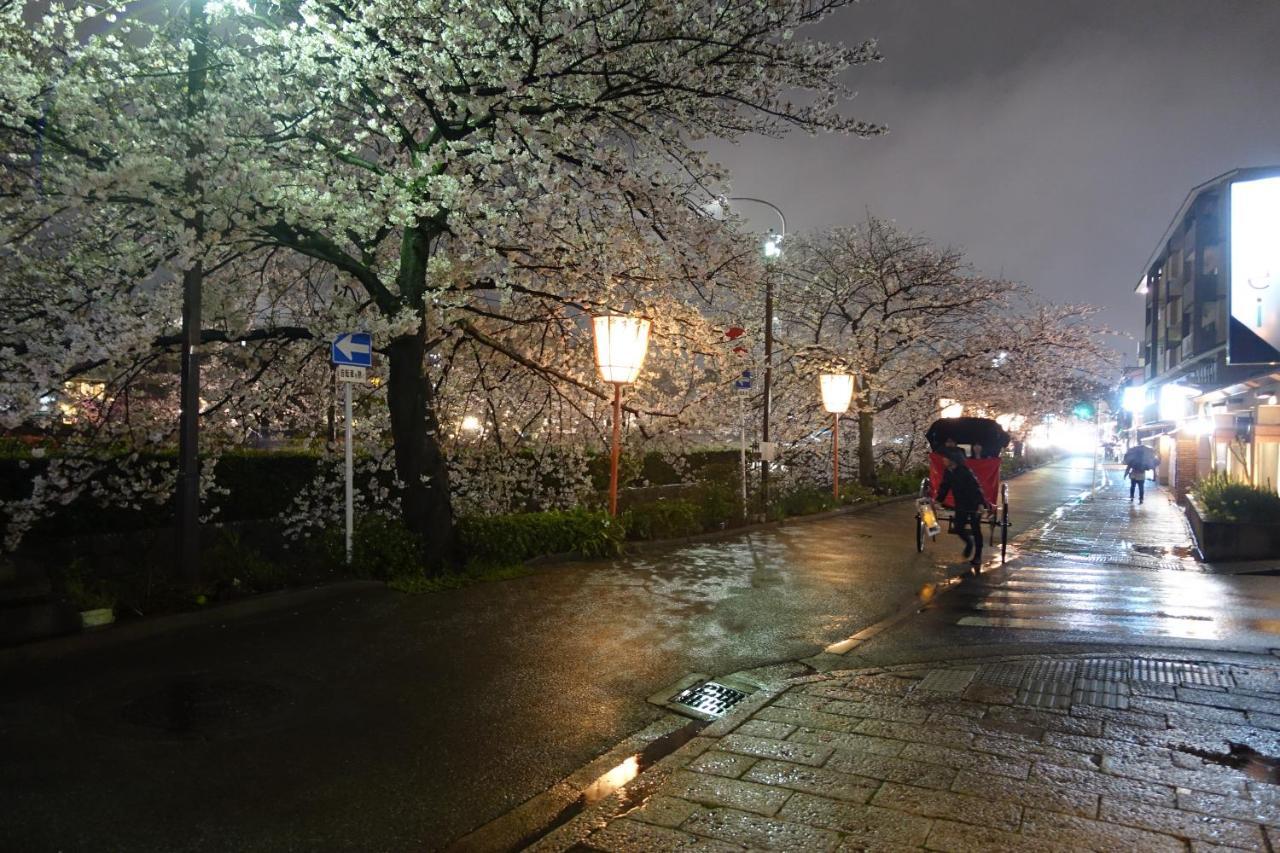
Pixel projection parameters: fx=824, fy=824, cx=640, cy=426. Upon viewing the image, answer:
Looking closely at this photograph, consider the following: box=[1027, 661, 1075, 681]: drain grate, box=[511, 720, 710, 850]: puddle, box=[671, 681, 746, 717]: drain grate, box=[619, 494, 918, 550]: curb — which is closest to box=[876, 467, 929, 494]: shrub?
box=[619, 494, 918, 550]: curb

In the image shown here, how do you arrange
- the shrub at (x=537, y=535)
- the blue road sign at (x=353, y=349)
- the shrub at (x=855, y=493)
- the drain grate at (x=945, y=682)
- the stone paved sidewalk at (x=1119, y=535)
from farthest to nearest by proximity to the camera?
the shrub at (x=855, y=493)
the stone paved sidewalk at (x=1119, y=535)
the shrub at (x=537, y=535)
the blue road sign at (x=353, y=349)
the drain grate at (x=945, y=682)

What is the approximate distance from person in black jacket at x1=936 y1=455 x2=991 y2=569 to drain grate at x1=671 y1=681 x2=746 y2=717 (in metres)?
7.62

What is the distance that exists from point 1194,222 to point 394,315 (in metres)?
35.9

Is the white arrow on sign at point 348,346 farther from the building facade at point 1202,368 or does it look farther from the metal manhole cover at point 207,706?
the building facade at point 1202,368

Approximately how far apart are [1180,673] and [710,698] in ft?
12.6

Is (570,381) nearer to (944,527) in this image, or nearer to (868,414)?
(944,527)

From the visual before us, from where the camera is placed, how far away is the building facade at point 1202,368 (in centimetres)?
1742

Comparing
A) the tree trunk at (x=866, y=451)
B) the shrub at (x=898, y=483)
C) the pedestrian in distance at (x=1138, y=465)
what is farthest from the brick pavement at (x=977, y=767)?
the pedestrian in distance at (x=1138, y=465)

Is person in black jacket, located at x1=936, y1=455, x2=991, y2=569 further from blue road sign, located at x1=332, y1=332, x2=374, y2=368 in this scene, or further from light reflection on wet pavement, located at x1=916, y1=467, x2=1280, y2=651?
blue road sign, located at x1=332, y1=332, x2=374, y2=368

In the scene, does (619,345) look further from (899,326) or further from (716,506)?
(899,326)

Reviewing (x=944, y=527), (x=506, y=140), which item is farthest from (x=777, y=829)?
(x=944, y=527)

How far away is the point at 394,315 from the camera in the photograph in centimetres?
1012

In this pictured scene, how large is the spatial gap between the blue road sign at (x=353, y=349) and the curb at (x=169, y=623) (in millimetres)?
2618

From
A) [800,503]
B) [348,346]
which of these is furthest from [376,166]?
[800,503]
